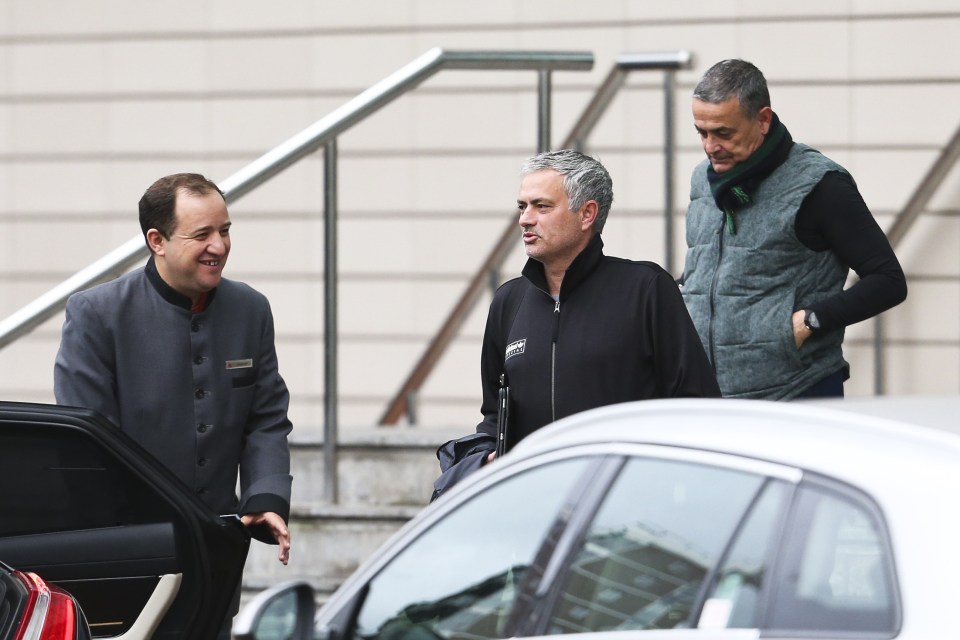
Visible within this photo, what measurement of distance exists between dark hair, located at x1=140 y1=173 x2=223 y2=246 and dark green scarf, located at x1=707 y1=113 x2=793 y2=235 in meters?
1.24

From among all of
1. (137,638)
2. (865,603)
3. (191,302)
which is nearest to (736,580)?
(865,603)

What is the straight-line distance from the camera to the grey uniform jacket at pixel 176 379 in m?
3.87

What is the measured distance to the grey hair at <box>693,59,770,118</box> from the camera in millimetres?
3842

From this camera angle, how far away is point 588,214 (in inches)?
147

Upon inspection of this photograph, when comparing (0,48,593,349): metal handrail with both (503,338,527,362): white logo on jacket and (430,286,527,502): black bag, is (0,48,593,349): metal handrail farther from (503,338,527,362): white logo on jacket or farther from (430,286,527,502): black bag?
(503,338,527,362): white logo on jacket

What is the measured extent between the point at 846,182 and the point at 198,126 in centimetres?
509

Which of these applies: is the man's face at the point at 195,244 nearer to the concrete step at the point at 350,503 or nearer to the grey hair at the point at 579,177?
the grey hair at the point at 579,177

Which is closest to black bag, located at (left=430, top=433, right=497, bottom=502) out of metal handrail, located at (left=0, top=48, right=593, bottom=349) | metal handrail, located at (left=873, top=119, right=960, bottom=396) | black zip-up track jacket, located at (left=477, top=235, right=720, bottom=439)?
black zip-up track jacket, located at (left=477, top=235, right=720, bottom=439)

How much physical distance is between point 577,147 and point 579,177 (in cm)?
275

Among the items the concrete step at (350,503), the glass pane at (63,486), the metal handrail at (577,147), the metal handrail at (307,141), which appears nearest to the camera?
the glass pane at (63,486)

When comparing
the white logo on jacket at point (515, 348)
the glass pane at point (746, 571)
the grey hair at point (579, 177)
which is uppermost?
the grey hair at point (579, 177)

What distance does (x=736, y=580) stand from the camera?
80.4 inches

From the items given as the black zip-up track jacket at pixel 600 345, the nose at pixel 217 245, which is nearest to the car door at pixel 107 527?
the nose at pixel 217 245

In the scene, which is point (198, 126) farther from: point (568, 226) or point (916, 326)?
point (568, 226)
